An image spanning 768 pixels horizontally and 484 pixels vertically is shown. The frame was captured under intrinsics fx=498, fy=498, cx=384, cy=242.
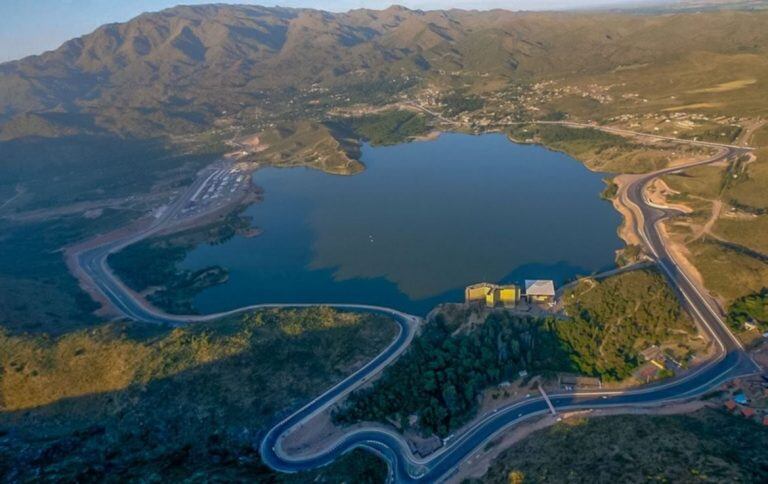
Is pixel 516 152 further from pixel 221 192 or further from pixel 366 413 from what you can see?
pixel 366 413

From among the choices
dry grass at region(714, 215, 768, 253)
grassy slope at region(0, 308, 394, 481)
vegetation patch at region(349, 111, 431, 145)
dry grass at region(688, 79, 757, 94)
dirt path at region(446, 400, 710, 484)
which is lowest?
dirt path at region(446, 400, 710, 484)

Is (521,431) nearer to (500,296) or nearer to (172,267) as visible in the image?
(500,296)

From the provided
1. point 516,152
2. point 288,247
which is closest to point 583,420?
point 288,247

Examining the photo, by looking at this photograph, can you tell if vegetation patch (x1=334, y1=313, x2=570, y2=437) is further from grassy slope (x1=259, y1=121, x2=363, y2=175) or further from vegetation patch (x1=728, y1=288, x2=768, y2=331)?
grassy slope (x1=259, y1=121, x2=363, y2=175)

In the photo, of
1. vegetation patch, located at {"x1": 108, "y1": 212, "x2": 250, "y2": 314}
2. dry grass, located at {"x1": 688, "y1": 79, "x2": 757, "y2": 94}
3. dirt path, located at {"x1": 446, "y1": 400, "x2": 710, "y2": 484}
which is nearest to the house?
dirt path, located at {"x1": 446, "y1": 400, "x2": 710, "y2": 484}

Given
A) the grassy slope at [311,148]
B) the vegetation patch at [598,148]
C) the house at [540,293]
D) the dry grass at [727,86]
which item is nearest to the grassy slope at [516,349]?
the house at [540,293]
